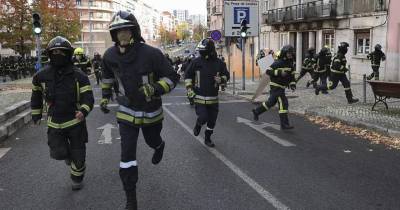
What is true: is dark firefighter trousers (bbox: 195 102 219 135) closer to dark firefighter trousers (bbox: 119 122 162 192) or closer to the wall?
dark firefighter trousers (bbox: 119 122 162 192)

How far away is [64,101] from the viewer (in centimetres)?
554

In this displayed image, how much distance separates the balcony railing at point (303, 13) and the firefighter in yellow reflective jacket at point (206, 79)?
796 inches


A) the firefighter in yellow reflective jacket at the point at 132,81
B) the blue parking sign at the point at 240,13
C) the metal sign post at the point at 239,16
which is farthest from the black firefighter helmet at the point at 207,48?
the blue parking sign at the point at 240,13

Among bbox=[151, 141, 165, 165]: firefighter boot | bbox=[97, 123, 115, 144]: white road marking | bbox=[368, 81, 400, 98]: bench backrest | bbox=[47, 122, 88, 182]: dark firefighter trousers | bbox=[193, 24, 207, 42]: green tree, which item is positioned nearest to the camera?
bbox=[151, 141, 165, 165]: firefighter boot

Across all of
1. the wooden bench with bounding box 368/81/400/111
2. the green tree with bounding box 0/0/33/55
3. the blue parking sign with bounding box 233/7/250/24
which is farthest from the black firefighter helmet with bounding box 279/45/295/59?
the green tree with bounding box 0/0/33/55

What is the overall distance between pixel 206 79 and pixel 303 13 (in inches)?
940

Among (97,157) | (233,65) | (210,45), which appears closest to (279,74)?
(210,45)

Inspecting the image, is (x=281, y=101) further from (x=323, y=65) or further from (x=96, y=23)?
(x=96, y=23)

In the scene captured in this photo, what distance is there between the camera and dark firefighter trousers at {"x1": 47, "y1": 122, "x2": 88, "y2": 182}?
18.3 ft

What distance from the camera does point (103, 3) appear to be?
113m

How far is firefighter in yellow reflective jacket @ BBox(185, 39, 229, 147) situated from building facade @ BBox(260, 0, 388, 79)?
16.7 metres

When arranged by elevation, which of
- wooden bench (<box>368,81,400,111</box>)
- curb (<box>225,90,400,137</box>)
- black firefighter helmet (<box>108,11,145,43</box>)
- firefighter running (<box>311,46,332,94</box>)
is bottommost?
curb (<box>225,90,400,137</box>)

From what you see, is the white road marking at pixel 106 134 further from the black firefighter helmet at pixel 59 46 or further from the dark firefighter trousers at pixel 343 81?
the dark firefighter trousers at pixel 343 81

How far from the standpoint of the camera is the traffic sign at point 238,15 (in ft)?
69.5
